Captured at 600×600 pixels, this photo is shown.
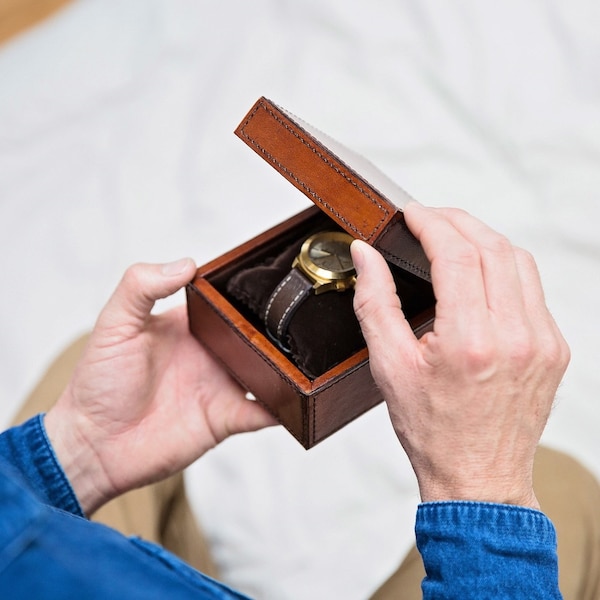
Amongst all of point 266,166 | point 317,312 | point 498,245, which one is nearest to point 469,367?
point 498,245

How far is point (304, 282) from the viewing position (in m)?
0.82

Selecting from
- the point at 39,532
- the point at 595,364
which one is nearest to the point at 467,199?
the point at 595,364

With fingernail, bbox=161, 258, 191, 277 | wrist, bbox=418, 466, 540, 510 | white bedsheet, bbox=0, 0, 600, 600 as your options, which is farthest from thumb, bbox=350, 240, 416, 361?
white bedsheet, bbox=0, 0, 600, 600

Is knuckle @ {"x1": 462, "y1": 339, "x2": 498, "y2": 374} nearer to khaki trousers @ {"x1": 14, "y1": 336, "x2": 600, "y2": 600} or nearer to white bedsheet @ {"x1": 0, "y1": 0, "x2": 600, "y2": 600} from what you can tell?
khaki trousers @ {"x1": 14, "y1": 336, "x2": 600, "y2": 600}

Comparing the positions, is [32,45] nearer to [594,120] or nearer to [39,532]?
[594,120]

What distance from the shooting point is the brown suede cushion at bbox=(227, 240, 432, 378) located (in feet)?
2.64

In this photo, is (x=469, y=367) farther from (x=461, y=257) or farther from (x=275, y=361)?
(x=275, y=361)

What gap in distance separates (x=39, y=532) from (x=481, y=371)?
1.13ft

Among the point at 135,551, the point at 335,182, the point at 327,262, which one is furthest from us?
the point at 327,262

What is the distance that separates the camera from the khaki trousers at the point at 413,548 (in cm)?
90

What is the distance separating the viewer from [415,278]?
860 millimetres

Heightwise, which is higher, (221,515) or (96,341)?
(96,341)

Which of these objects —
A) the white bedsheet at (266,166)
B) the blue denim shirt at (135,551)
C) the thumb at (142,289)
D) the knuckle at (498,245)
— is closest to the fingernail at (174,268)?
the thumb at (142,289)

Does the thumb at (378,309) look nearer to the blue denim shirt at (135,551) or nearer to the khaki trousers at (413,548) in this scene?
the blue denim shirt at (135,551)
